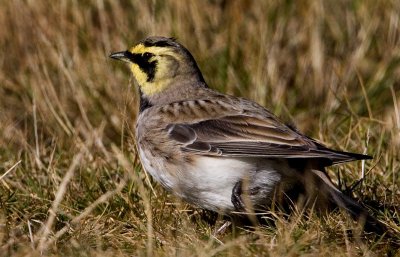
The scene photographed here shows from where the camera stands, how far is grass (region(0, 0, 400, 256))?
4.84 metres

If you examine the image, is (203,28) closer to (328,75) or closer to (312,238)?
(328,75)

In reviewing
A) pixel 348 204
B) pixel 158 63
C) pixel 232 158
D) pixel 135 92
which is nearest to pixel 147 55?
pixel 158 63

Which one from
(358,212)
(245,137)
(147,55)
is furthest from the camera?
(147,55)

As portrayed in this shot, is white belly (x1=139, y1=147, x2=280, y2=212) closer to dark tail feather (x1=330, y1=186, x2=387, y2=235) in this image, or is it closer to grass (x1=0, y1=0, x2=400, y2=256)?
grass (x1=0, y1=0, x2=400, y2=256)

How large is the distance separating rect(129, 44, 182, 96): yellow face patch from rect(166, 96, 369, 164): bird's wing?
1.47ft

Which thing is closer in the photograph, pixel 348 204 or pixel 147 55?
pixel 348 204

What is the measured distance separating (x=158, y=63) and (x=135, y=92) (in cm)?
97

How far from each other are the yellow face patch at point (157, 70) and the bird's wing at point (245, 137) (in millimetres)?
448

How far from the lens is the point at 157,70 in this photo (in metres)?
5.15

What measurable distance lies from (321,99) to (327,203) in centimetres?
248

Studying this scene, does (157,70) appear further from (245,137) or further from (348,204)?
(348,204)

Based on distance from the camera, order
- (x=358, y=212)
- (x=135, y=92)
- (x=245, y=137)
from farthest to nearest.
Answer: (x=135, y=92) < (x=245, y=137) < (x=358, y=212)

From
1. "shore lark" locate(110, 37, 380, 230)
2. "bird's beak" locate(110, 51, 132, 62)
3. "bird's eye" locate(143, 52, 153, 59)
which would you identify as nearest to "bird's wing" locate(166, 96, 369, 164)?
"shore lark" locate(110, 37, 380, 230)

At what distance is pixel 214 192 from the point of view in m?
4.35
